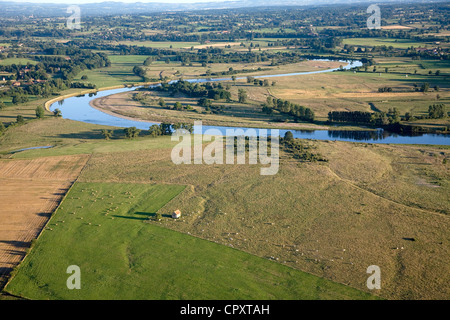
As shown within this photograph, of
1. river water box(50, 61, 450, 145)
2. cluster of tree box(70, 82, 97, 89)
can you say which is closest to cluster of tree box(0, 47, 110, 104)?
cluster of tree box(70, 82, 97, 89)

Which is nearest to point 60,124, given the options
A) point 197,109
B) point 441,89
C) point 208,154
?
point 197,109

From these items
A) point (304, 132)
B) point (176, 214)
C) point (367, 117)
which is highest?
point (367, 117)

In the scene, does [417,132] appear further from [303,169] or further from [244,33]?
[244,33]

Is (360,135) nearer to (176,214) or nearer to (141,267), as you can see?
(176,214)

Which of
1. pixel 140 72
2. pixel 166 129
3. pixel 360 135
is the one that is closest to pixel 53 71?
pixel 140 72

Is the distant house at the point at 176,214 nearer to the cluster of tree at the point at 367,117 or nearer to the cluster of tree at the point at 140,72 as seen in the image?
the cluster of tree at the point at 367,117

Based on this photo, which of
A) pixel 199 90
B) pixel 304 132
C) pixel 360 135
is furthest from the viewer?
pixel 199 90
